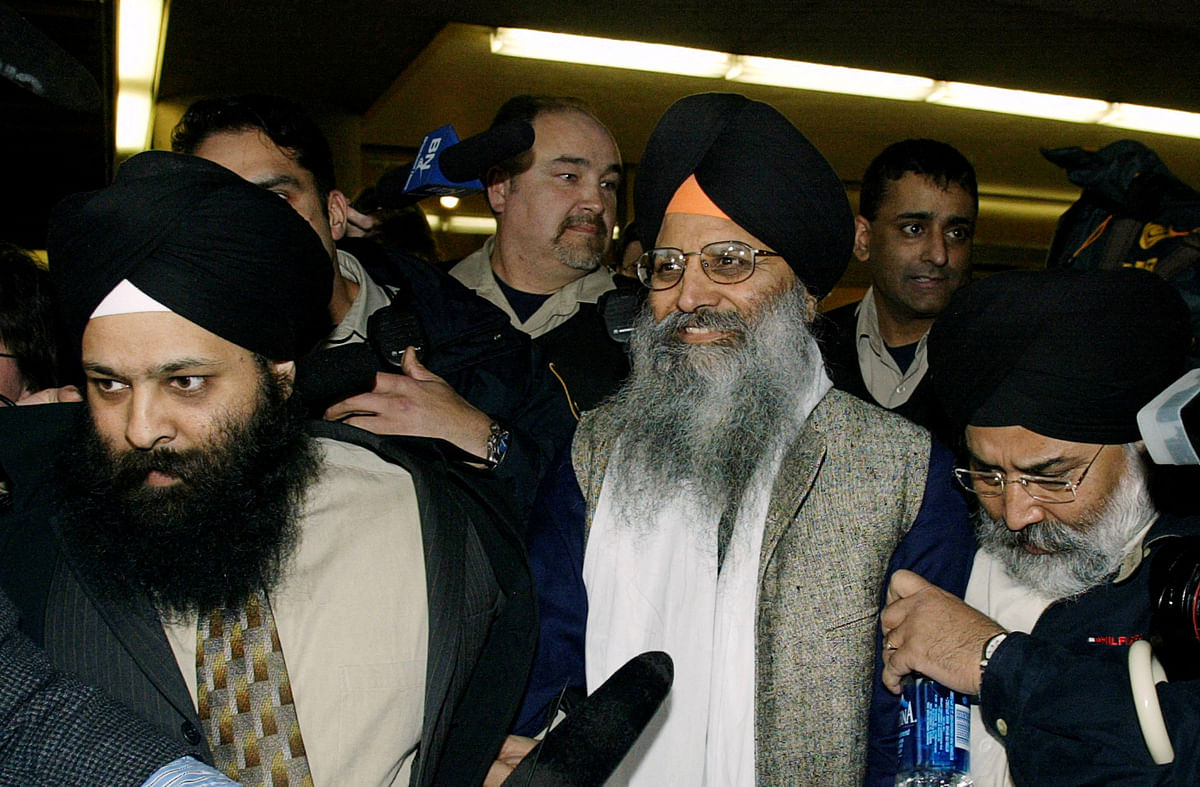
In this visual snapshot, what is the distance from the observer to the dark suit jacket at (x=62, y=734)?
1.07 meters

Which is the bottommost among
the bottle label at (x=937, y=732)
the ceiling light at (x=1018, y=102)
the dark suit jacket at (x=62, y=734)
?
the dark suit jacket at (x=62, y=734)

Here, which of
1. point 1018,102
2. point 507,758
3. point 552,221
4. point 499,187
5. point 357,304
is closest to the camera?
point 507,758

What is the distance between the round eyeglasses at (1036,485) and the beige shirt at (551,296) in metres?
1.30

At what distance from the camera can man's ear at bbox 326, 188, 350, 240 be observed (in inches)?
96.9

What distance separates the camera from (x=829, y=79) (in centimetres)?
611

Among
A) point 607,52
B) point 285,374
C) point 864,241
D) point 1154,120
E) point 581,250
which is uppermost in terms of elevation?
point 1154,120

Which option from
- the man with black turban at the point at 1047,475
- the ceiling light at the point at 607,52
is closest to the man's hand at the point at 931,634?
the man with black turban at the point at 1047,475

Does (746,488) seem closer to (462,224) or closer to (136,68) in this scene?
(136,68)

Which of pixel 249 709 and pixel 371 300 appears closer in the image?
pixel 249 709

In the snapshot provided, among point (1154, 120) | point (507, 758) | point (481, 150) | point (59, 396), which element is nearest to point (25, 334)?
point (59, 396)

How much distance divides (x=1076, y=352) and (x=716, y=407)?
0.61 m

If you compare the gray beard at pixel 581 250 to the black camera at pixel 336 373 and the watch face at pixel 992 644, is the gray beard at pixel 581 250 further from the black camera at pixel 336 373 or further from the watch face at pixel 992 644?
the watch face at pixel 992 644

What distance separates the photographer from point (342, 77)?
6391 mm

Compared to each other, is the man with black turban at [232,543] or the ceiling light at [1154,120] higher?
the ceiling light at [1154,120]
